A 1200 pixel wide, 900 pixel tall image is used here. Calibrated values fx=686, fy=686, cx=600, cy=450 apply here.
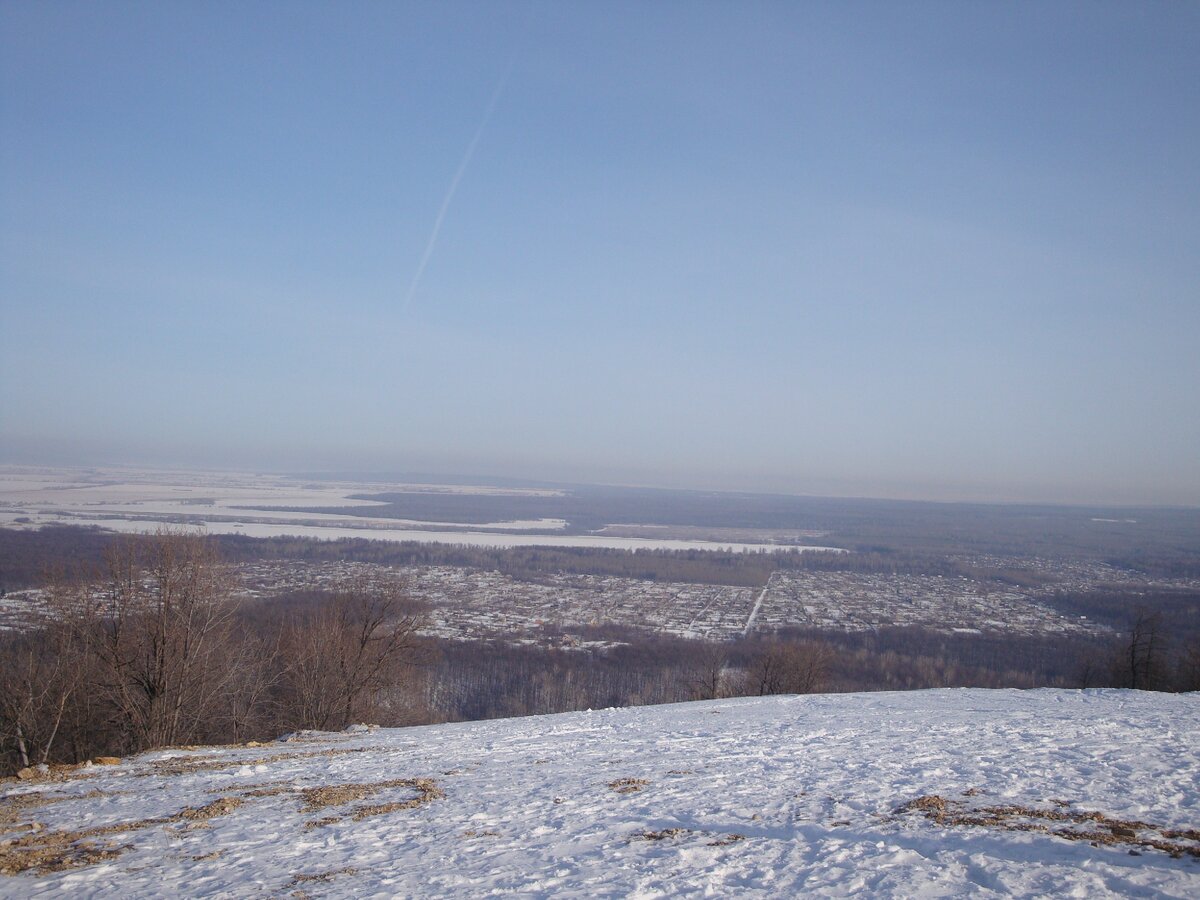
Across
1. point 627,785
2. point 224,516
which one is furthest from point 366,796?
point 224,516

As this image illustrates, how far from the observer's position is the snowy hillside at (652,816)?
19.0 ft

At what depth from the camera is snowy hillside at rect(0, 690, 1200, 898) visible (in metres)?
5.80

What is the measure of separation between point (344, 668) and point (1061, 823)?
68.7ft

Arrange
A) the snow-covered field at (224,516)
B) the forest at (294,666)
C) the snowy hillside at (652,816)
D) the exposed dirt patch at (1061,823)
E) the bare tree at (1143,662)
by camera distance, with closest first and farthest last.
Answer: the snowy hillside at (652,816) < the exposed dirt patch at (1061,823) < the forest at (294,666) < the bare tree at (1143,662) < the snow-covered field at (224,516)

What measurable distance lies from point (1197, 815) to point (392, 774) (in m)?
9.82

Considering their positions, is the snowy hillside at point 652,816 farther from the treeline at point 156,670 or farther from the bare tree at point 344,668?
the bare tree at point 344,668

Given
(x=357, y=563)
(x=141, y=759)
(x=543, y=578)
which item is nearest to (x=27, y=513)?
(x=357, y=563)

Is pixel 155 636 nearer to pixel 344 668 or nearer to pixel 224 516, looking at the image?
pixel 344 668

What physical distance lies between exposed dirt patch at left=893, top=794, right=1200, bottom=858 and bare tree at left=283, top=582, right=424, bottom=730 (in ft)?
61.4

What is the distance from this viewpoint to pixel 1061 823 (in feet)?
22.3

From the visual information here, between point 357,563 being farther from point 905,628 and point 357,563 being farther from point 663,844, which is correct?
point 663,844

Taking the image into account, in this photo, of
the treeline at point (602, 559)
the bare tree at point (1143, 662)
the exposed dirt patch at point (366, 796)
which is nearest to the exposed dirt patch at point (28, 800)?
the exposed dirt patch at point (366, 796)

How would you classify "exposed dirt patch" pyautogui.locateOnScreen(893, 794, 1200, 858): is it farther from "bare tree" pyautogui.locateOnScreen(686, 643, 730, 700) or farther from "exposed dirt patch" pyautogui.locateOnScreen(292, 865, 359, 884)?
"bare tree" pyautogui.locateOnScreen(686, 643, 730, 700)

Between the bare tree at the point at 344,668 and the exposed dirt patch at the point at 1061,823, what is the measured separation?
18.7m
